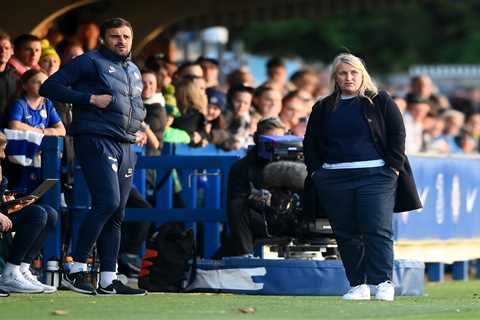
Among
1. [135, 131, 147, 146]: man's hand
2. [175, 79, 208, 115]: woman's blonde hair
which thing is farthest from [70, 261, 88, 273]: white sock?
[175, 79, 208, 115]: woman's blonde hair

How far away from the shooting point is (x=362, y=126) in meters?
13.6

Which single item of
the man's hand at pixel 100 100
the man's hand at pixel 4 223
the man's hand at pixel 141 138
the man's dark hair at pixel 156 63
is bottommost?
the man's hand at pixel 4 223

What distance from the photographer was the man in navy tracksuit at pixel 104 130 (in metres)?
13.5

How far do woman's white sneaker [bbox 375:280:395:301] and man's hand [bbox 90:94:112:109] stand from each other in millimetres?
2440

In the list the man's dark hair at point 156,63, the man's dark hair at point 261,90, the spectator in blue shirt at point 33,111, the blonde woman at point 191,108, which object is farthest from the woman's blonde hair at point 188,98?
the spectator in blue shirt at point 33,111

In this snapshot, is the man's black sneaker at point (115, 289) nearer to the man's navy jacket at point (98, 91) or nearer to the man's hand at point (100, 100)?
the man's navy jacket at point (98, 91)

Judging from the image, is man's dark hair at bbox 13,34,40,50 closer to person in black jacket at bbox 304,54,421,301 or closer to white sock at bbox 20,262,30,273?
white sock at bbox 20,262,30,273

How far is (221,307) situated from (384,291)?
1537 mm

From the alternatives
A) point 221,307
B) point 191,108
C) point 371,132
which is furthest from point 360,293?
point 191,108

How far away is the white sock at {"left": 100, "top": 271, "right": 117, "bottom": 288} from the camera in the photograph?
45.2ft

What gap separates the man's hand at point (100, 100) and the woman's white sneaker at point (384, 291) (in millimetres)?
2440

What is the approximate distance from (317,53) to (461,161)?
126 ft

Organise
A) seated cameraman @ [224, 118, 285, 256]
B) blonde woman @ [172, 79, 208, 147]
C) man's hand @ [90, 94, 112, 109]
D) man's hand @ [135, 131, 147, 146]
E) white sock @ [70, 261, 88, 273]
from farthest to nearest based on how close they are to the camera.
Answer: blonde woman @ [172, 79, 208, 147]
man's hand @ [135, 131, 147, 146]
seated cameraman @ [224, 118, 285, 256]
white sock @ [70, 261, 88, 273]
man's hand @ [90, 94, 112, 109]

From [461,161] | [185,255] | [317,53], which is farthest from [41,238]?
[317,53]
